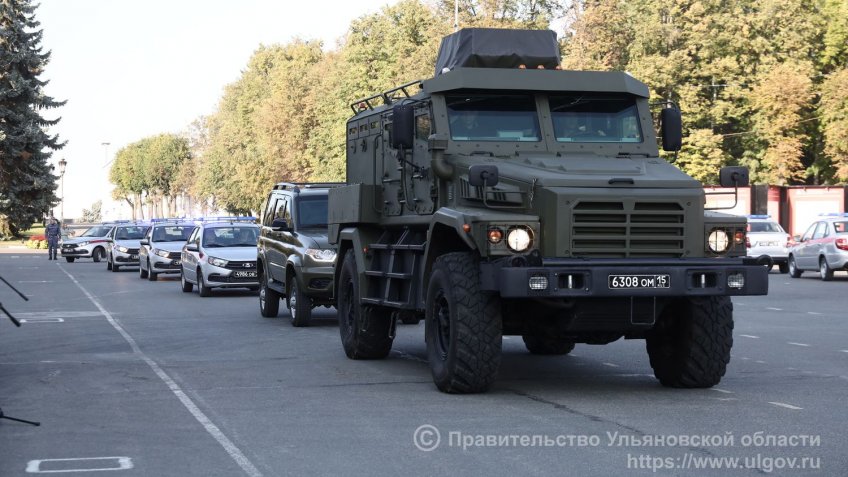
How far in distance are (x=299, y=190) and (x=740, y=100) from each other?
156ft

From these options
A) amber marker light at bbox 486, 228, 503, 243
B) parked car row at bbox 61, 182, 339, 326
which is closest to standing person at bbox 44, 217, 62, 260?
parked car row at bbox 61, 182, 339, 326

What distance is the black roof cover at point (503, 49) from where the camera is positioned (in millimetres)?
13961

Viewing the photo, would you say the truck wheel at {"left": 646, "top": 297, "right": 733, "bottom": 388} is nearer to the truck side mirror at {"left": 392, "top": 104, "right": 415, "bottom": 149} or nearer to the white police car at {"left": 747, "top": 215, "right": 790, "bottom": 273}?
the truck side mirror at {"left": 392, "top": 104, "right": 415, "bottom": 149}

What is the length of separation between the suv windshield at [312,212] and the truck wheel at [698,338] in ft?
32.7

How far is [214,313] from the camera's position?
23.8 metres

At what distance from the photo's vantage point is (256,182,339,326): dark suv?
66.2 ft

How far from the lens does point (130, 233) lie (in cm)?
4859

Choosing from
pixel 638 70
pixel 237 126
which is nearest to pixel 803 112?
pixel 638 70

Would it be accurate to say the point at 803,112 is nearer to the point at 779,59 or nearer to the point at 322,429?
the point at 779,59

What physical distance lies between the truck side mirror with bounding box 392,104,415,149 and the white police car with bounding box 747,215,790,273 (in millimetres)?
31319

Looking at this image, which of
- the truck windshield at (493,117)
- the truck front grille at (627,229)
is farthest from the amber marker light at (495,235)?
the truck windshield at (493,117)

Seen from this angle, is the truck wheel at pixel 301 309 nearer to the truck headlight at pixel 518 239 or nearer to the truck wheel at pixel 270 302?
the truck wheel at pixel 270 302

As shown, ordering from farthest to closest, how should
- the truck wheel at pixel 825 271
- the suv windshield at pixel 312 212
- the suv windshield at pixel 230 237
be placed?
1. the truck wheel at pixel 825 271
2. the suv windshield at pixel 230 237
3. the suv windshield at pixel 312 212

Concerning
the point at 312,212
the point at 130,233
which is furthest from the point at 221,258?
the point at 130,233
